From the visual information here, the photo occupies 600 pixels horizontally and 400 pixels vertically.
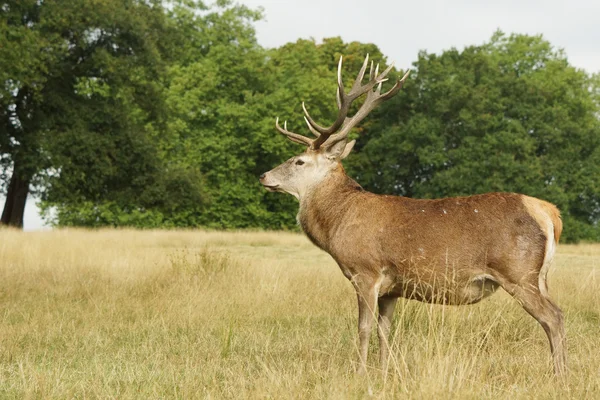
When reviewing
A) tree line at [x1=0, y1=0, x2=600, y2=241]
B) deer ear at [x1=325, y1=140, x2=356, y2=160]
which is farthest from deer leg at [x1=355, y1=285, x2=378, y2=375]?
tree line at [x1=0, y1=0, x2=600, y2=241]

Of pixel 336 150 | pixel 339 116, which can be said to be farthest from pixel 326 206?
pixel 339 116

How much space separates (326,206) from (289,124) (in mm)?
25711

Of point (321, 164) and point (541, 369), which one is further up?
point (321, 164)

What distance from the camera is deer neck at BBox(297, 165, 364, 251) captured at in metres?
5.73

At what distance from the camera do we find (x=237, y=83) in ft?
105

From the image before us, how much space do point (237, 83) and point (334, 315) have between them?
25.7m

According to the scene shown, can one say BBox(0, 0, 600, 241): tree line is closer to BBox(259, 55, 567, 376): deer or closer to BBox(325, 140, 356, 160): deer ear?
BBox(325, 140, 356, 160): deer ear

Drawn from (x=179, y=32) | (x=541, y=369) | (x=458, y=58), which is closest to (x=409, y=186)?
(x=458, y=58)

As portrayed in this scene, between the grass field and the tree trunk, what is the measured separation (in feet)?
39.0

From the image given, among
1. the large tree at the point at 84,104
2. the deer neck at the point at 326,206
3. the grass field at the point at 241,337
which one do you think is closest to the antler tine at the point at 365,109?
the deer neck at the point at 326,206

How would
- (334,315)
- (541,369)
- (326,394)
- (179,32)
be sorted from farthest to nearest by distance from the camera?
(179,32), (334,315), (541,369), (326,394)

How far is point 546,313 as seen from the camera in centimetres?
492

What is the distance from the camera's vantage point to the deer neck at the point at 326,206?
18.8ft

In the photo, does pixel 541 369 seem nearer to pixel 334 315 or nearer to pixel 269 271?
pixel 334 315
